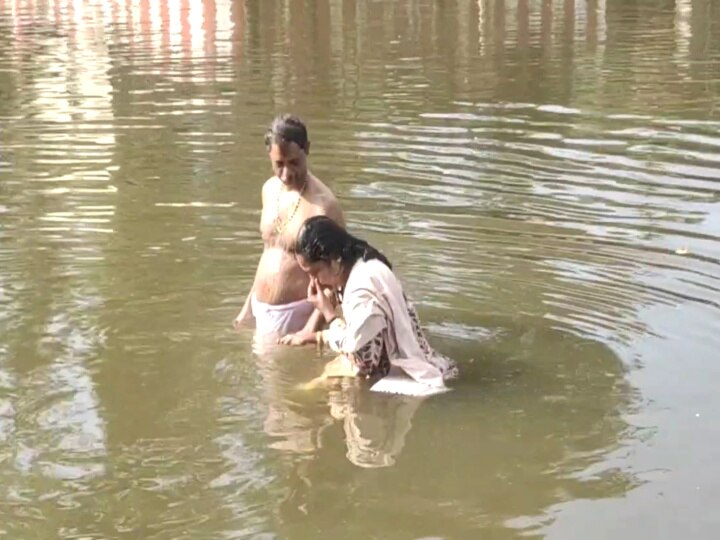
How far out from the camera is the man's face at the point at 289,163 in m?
6.47

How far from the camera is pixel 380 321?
6.01 metres

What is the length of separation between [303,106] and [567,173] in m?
4.75

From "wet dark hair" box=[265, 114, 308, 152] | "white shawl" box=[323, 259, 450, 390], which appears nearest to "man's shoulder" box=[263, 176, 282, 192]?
"wet dark hair" box=[265, 114, 308, 152]

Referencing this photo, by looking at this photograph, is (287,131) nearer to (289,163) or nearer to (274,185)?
(289,163)

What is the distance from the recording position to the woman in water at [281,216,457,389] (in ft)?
19.5

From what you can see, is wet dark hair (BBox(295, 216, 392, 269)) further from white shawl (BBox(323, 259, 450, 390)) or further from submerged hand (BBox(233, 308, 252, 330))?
submerged hand (BBox(233, 308, 252, 330))

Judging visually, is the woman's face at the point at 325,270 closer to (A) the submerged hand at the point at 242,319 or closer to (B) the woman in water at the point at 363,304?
(B) the woman in water at the point at 363,304

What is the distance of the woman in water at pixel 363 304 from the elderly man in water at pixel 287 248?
22.9 inches

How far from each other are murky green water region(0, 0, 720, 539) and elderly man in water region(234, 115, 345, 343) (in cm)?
23

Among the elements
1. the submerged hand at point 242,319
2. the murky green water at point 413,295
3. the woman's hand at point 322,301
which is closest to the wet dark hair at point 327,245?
the woman's hand at point 322,301

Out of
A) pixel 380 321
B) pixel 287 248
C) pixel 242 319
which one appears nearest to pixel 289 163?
pixel 287 248

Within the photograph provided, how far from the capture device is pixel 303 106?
14805mm

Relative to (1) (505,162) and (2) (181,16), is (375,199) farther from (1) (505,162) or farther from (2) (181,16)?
(2) (181,16)

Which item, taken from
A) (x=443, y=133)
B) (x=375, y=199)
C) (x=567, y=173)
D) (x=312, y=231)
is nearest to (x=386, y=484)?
(x=312, y=231)
